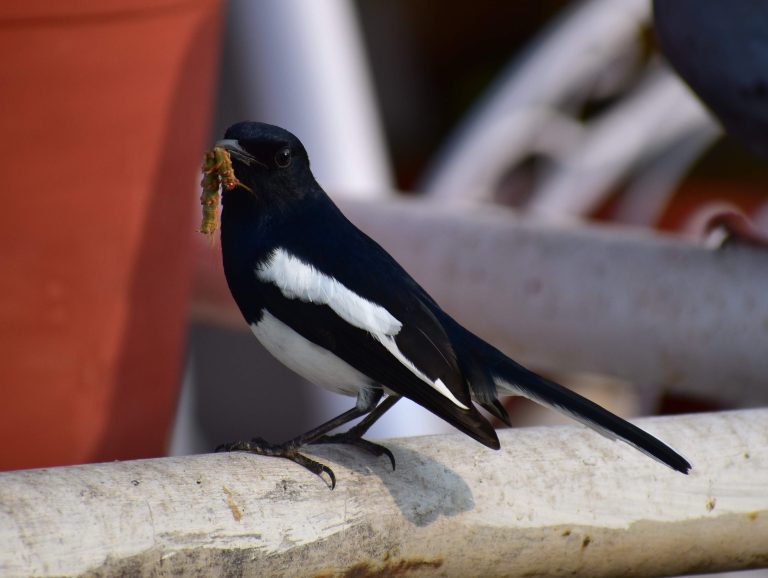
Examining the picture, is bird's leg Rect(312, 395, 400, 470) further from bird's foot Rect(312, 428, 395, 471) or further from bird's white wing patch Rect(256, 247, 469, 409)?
bird's white wing patch Rect(256, 247, 469, 409)

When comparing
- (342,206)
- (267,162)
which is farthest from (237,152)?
(342,206)

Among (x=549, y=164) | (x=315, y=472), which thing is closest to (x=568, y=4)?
(x=549, y=164)

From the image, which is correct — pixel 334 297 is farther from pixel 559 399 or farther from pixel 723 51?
pixel 723 51

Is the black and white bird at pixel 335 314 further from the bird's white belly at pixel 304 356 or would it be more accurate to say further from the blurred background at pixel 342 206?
the blurred background at pixel 342 206

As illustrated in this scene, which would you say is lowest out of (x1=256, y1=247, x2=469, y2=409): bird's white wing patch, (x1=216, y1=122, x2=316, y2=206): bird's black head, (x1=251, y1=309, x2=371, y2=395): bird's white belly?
(x1=251, y1=309, x2=371, y2=395): bird's white belly

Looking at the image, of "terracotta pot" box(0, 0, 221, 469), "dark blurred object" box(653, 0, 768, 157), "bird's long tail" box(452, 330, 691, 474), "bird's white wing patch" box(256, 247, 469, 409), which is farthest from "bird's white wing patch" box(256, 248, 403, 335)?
"dark blurred object" box(653, 0, 768, 157)

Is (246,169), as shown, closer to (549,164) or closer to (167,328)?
(167,328)
